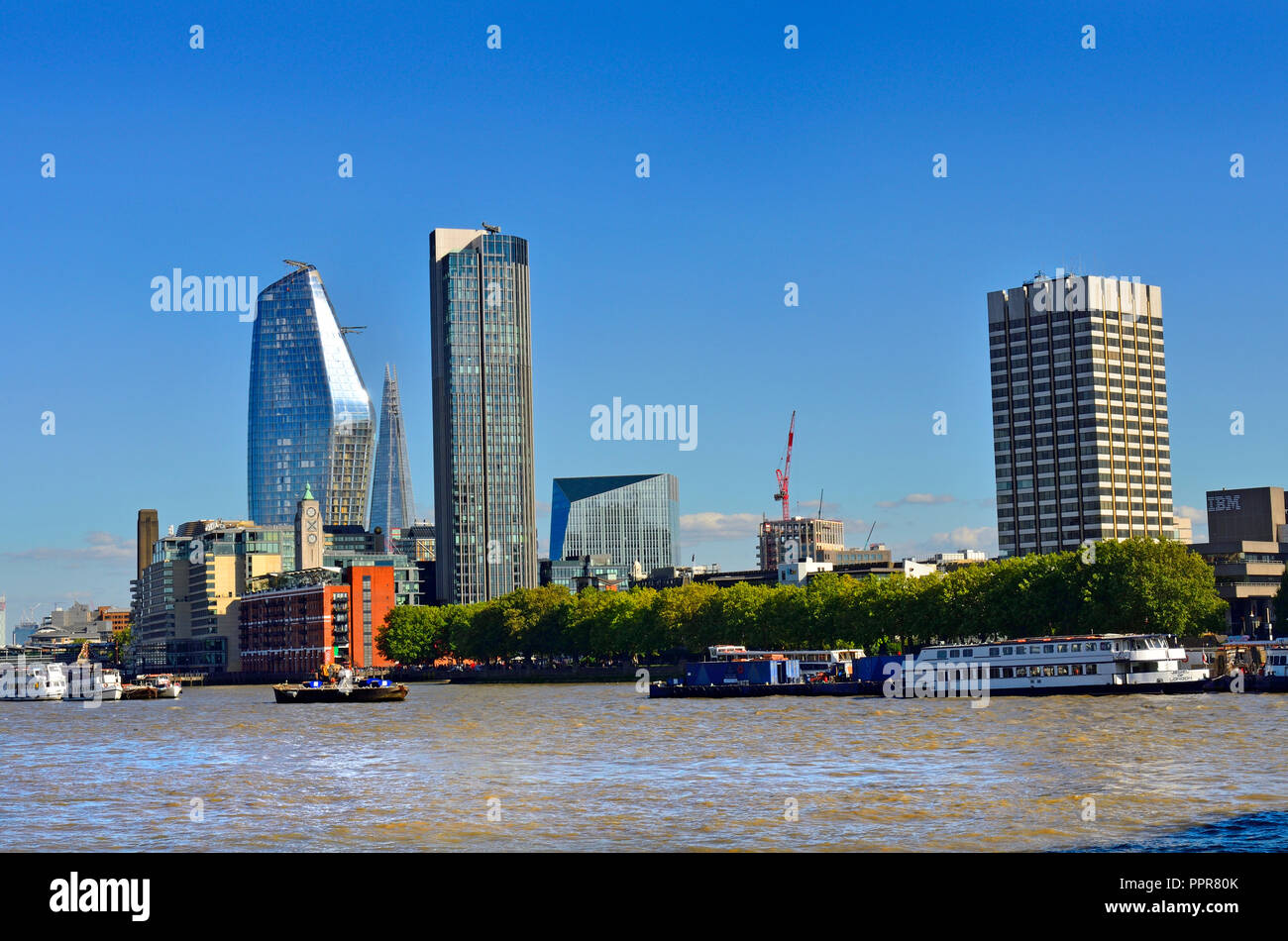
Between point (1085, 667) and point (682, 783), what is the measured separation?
233 feet

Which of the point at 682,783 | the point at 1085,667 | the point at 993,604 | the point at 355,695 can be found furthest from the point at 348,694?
the point at 682,783

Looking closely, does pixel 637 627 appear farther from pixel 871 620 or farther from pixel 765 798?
pixel 765 798

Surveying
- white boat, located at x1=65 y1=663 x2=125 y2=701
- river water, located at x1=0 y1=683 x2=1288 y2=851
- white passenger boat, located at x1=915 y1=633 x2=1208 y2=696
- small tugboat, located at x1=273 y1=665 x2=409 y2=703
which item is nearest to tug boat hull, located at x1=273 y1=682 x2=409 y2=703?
small tugboat, located at x1=273 y1=665 x2=409 y2=703

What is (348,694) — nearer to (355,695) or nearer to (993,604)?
(355,695)

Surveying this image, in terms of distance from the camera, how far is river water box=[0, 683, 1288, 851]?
37.1 m

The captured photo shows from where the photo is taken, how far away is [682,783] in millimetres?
51156

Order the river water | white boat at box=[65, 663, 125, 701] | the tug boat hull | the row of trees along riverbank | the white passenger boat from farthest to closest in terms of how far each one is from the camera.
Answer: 1. white boat at box=[65, 663, 125, 701]
2. the tug boat hull
3. the row of trees along riverbank
4. the white passenger boat
5. the river water

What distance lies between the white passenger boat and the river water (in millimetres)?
16084

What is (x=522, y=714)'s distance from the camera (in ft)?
349

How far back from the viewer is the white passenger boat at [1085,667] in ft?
370

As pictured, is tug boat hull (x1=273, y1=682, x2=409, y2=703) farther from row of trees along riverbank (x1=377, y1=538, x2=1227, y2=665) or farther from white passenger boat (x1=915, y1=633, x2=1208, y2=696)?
white passenger boat (x1=915, y1=633, x2=1208, y2=696)

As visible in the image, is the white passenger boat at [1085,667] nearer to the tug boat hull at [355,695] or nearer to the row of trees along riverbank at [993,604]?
the row of trees along riverbank at [993,604]
